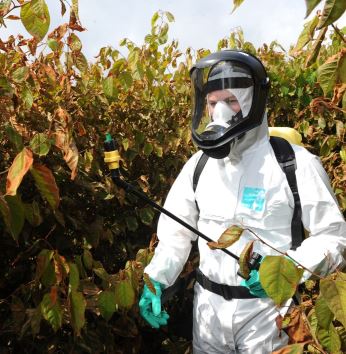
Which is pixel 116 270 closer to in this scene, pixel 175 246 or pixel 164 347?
pixel 164 347

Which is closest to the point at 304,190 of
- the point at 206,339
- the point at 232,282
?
the point at 232,282

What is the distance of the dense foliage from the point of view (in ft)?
4.96

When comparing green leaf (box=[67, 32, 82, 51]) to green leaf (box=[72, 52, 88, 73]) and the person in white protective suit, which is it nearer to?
green leaf (box=[72, 52, 88, 73])

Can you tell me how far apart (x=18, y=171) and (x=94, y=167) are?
1.42 metres

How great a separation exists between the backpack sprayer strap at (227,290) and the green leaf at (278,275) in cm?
95

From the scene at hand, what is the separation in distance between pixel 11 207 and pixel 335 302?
0.74 m

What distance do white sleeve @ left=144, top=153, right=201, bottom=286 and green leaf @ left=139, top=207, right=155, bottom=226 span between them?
324 mm

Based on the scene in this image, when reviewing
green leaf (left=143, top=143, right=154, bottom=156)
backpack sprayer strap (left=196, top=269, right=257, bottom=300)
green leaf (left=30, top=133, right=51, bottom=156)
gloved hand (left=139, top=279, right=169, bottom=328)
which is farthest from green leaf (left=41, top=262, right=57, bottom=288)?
green leaf (left=143, top=143, right=154, bottom=156)

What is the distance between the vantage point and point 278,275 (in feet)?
3.37

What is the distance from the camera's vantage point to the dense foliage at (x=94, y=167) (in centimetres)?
151

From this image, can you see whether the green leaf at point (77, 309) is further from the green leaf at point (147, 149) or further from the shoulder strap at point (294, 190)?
the green leaf at point (147, 149)

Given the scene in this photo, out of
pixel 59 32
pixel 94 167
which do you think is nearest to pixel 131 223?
pixel 94 167

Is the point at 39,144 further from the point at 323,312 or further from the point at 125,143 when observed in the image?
the point at 323,312

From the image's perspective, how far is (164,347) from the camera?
8.90 feet
